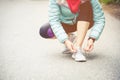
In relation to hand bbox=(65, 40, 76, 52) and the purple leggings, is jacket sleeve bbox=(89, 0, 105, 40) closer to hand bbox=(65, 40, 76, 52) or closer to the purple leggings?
hand bbox=(65, 40, 76, 52)


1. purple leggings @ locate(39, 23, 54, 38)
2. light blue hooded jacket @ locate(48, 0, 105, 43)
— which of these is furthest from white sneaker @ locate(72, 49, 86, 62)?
purple leggings @ locate(39, 23, 54, 38)

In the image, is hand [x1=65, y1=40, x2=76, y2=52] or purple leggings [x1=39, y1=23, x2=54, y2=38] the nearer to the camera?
hand [x1=65, y1=40, x2=76, y2=52]

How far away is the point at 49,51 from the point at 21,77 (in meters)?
1.09

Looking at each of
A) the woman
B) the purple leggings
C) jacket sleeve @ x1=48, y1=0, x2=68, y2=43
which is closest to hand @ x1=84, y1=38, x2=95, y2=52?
the woman

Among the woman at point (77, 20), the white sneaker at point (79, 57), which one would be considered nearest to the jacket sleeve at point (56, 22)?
the woman at point (77, 20)

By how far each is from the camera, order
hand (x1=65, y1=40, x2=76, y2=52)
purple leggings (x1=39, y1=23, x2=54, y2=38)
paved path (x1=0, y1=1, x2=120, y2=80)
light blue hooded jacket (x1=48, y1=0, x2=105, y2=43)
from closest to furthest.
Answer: paved path (x1=0, y1=1, x2=120, y2=80), hand (x1=65, y1=40, x2=76, y2=52), light blue hooded jacket (x1=48, y1=0, x2=105, y2=43), purple leggings (x1=39, y1=23, x2=54, y2=38)

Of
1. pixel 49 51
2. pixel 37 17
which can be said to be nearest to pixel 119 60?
pixel 49 51

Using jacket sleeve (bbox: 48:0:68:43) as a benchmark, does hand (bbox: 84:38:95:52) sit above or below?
below

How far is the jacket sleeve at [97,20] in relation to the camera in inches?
169

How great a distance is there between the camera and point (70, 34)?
456 centimetres

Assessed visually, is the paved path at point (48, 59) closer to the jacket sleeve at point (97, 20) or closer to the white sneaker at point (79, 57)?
the white sneaker at point (79, 57)

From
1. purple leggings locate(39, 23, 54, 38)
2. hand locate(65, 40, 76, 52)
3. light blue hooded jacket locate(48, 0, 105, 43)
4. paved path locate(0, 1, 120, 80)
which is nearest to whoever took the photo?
paved path locate(0, 1, 120, 80)

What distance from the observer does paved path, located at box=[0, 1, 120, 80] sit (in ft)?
12.3

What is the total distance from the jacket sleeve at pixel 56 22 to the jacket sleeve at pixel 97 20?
0.77 feet
